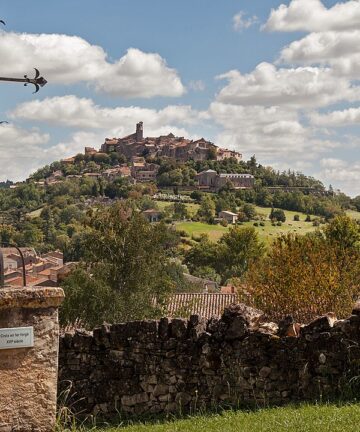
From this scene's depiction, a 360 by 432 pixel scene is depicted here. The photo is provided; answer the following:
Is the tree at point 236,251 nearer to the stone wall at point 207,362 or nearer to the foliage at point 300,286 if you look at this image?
the foliage at point 300,286

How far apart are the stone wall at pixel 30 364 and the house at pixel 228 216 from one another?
112 m

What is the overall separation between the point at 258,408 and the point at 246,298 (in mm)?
17162

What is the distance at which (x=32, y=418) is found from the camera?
21.9 ft

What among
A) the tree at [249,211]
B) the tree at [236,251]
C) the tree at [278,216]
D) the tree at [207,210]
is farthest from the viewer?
the tree at [249,211]

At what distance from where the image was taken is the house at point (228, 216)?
11938 centimetres

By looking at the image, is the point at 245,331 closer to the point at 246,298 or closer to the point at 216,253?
the point at 246,298

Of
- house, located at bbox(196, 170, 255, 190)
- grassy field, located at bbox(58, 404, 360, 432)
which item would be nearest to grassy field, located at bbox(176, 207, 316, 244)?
house, located at bbox(196, 170, 255, 190)

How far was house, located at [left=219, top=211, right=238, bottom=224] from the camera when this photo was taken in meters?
119

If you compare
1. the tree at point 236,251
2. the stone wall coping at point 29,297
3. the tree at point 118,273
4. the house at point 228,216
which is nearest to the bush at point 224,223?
the house at point 228,216

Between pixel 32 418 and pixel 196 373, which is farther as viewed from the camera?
pixel 196 373

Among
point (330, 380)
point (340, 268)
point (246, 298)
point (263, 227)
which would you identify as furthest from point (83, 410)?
point (263, 227)

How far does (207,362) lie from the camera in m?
8.68

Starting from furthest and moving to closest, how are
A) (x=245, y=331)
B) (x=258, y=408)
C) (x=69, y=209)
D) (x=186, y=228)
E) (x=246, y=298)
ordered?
(x=69, y=209) < (x=186, y=228) < (x=246, y=298) < (x=245, y=331) < (x=258, y=408)

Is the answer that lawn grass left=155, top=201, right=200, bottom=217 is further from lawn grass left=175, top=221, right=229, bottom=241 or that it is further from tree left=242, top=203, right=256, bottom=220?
lawn grass left=175, top=221, right=229, bottom=241
